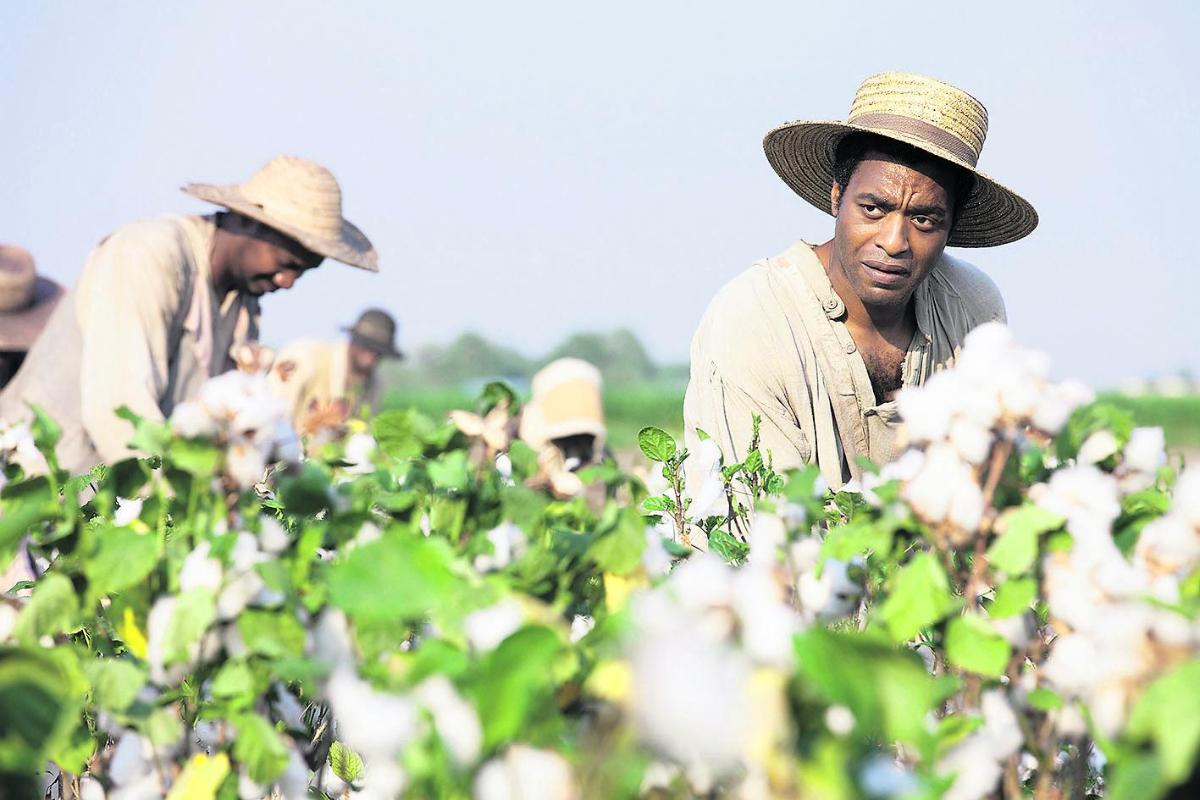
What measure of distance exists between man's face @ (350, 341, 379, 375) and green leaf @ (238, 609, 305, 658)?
6.85 metres

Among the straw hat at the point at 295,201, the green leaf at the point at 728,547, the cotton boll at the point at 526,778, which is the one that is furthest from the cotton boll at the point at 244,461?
the straw hat at the point at 295,201

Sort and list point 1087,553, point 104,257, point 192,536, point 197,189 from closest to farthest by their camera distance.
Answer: point 1087,553 < point 192,536 < point 104,257 < point 197,189

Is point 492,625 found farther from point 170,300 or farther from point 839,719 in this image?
point 170,300

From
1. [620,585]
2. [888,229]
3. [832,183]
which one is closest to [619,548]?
[620,585]

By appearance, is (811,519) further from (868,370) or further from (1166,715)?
(868,370)

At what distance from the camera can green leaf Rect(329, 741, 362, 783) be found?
2.11m

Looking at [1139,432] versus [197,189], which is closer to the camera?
[1139,432]

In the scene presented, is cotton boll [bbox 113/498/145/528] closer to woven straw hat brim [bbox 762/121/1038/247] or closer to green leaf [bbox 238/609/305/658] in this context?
green leaf [bbox 238/609/305/658]

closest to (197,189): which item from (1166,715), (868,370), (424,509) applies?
(868,370)

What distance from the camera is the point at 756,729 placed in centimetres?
85

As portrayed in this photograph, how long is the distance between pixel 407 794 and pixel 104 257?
3317 mm

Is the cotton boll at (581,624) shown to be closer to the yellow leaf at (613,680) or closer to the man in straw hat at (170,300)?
the yellow leaf at (613,680)

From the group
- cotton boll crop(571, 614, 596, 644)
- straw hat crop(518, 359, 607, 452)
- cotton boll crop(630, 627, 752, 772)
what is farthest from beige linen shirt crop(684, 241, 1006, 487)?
straw hat crop(518, 359, 607, 452)

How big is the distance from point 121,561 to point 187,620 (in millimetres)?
101
